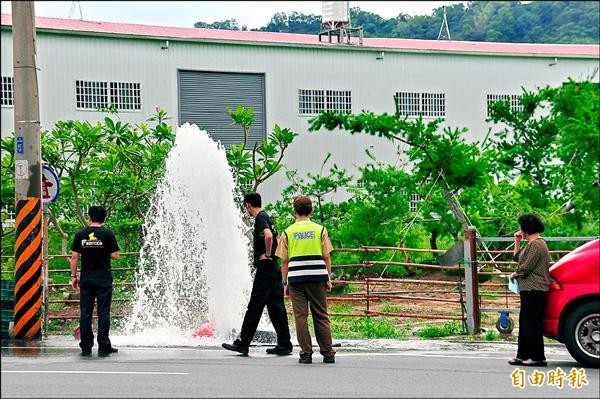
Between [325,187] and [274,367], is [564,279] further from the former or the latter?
[325,187]

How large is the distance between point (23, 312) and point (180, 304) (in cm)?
281

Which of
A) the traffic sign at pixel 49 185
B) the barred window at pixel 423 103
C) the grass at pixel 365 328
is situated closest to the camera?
the traffic sign at pixel 49 185

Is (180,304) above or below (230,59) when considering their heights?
below

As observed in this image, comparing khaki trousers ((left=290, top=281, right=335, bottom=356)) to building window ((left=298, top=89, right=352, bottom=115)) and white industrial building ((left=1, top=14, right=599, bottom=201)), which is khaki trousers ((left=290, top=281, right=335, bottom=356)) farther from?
building window ((left=298, top=89, right=352, bottom=115))

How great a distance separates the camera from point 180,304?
1714cm

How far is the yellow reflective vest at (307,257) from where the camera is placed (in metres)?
11.8

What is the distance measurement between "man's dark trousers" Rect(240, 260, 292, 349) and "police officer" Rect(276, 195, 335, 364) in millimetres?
910

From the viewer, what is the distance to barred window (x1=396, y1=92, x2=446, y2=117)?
135 feet

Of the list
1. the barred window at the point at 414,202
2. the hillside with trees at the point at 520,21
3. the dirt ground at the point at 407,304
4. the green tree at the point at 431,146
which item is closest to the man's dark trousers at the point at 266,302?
the dirt ground at the point at 407,304

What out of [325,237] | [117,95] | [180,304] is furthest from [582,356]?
[117,95]

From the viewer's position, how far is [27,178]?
15.4 meters

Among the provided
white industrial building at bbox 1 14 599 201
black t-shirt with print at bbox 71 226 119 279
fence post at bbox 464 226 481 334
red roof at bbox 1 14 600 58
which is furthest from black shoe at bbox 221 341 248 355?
red roof at bbox 1 14 600 58

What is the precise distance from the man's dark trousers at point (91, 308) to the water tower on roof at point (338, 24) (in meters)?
29.8

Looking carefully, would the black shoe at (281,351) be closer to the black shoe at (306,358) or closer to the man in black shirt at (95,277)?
the black shoe at (306,358)
